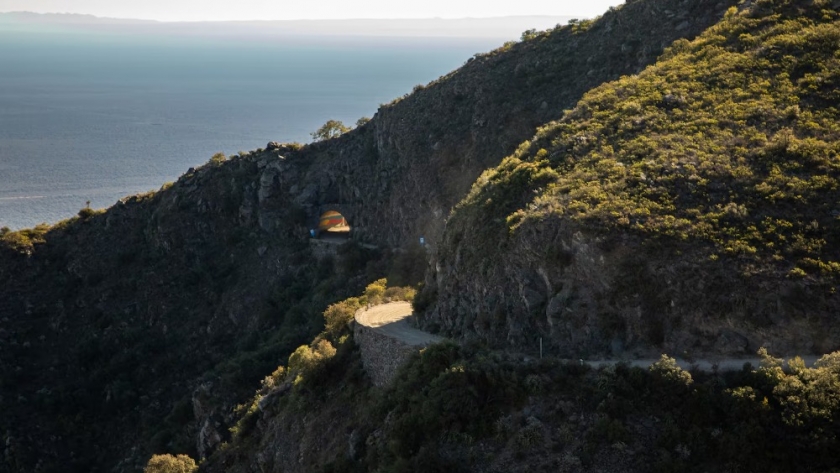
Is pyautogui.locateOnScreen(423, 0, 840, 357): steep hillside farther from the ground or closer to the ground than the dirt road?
farther from the ground

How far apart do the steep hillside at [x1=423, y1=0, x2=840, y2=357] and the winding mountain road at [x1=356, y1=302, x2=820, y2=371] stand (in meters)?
0.47

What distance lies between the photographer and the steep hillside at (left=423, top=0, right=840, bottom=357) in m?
22.7

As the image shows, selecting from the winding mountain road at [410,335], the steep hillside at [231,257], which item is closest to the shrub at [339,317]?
the winding mountain road at [410,335]

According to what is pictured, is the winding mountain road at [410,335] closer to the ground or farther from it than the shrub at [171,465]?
farther from it

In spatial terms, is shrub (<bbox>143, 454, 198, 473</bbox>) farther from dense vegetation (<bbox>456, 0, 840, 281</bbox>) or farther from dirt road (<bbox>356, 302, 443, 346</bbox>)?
dense vegetation (<bbox>456, 0, 840, 281</bbox>)

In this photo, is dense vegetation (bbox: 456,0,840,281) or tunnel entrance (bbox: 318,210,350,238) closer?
dense vegetation (bbox: 456,0,840,281)

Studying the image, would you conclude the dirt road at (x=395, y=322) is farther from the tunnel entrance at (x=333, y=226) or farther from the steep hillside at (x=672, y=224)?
the tunnel entrance at (x=333, y=226)

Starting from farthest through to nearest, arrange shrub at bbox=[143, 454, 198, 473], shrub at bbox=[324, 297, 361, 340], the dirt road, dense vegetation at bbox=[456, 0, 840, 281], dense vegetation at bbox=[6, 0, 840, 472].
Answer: shrub at bbox=[324, 297, 361, 340] → shrub at bbox=[143, 454, 198, 473] → the dirt road → dense vegetation at bbox=[456, 0, 840, 281] → dense vegetation at bbox=[6, 0, 840, 472]

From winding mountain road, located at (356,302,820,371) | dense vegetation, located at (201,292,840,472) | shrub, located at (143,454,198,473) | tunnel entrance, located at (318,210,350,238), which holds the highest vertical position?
tunnel entrance, located at (318,210,350,238)

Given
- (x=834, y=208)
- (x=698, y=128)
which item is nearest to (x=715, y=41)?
(x=698, y=128)

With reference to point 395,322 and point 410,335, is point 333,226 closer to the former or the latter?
point 395,322

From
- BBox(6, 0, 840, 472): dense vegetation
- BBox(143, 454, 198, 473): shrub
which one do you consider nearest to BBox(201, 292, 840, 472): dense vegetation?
BBox(6, 0, 840, 472): dense vegetation

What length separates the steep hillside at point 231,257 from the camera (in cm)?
4622

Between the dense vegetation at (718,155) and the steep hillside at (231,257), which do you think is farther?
the steep hillside at (231,257)
